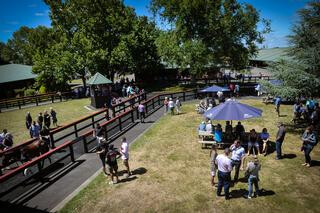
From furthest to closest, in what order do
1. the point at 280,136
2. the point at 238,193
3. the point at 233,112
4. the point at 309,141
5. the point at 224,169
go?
the point at 233,112
the point at 280,136
the point at 309,141
the point at 238,193
the point at 224,169

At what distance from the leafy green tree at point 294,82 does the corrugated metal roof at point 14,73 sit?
127 ft

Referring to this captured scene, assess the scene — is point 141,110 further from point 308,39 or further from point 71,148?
point 308,39

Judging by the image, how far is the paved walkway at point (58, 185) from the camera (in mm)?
8344

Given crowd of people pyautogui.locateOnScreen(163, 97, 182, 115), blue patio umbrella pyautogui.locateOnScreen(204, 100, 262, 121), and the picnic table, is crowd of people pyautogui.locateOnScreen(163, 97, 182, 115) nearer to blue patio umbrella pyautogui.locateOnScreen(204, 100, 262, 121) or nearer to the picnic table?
the picnic table

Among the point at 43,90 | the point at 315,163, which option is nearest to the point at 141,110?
the point at 315,163

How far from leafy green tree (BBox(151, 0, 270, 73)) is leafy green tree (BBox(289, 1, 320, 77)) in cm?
1643

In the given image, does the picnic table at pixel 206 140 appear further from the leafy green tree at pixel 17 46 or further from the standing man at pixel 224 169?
the leafy green tree at pixel 17 46

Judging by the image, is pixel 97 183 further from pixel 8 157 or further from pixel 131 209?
pixel 8 157

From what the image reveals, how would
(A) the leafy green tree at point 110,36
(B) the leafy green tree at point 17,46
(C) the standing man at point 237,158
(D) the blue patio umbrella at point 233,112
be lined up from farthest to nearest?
(B) the leafy green tree at point 17,46, (A) the leafy green tree at point 110,36, (D) the blue patio umbrella at point 233,112, (C) the standing man at point 237,158

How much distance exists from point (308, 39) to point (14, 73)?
44811mm

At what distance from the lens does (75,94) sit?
33.1 meters

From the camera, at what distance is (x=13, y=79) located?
3825 centimetres

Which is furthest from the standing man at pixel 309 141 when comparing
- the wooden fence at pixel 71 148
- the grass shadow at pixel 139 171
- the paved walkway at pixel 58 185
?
the wooden fence at pixel 71 148

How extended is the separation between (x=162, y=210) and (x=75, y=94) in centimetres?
2850
